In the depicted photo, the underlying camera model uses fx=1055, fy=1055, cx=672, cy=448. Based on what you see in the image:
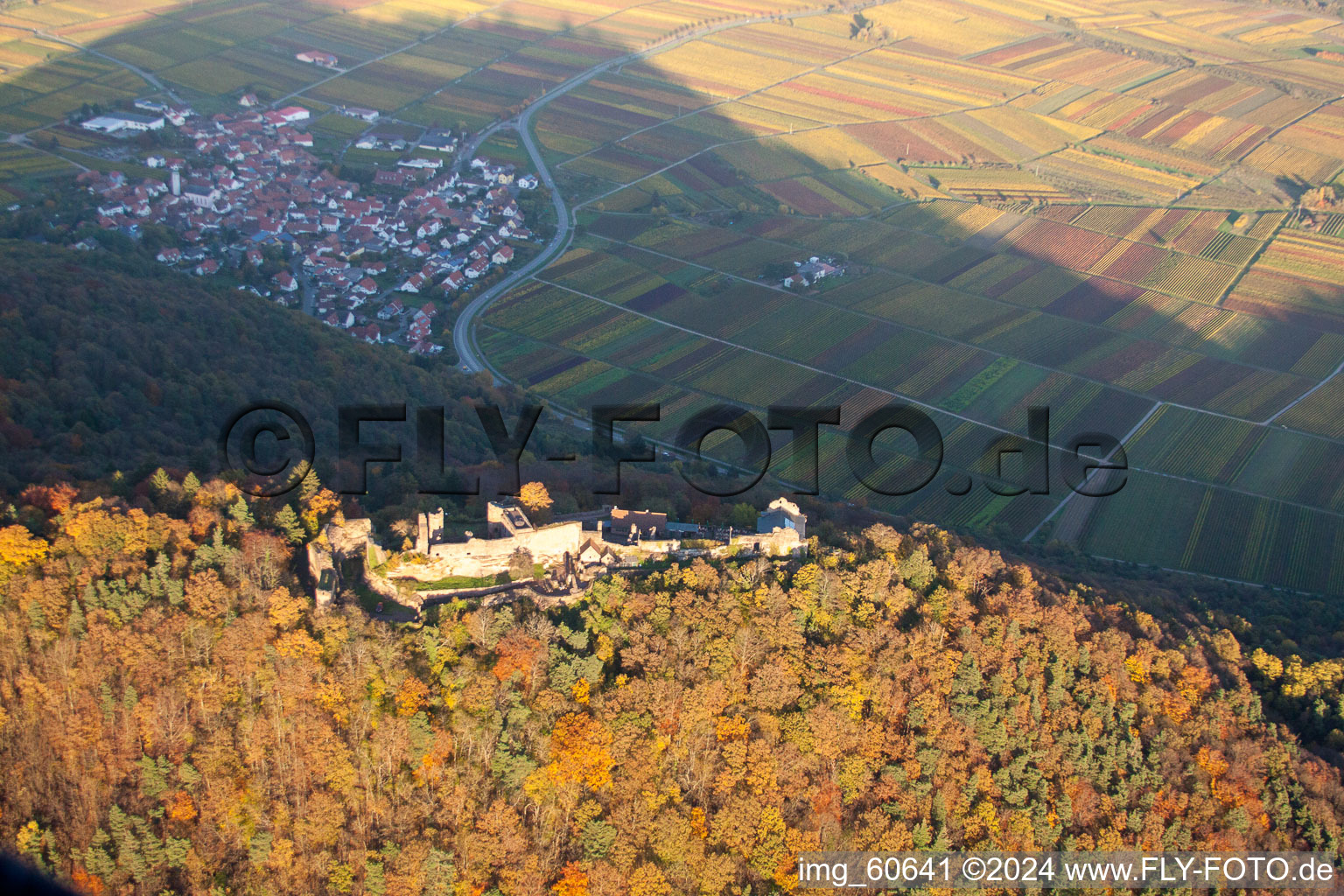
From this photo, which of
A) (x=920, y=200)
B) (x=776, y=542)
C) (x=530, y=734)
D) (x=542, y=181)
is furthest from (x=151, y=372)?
(x=920, y=200)

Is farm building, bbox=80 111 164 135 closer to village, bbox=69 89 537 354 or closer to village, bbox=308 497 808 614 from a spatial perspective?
village, bbox=69 89 537 354

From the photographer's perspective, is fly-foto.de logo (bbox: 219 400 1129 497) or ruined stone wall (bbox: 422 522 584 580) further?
fly-foto.de logo (bbox: 219 400 1129 497)

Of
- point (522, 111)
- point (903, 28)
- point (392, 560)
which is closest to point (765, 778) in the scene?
point (392, 560)

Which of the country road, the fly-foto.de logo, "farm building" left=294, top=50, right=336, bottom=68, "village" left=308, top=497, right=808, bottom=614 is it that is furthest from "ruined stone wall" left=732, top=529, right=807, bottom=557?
"farm building" left=294, top=50, right=336, bottom=68

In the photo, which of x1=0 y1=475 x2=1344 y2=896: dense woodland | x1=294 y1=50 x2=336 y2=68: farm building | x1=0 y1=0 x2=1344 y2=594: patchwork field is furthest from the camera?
x1=294 y1=50 x2=336 y2=68: farm building

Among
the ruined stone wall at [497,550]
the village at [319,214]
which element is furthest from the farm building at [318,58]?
the ruined stone wall at [497,550]

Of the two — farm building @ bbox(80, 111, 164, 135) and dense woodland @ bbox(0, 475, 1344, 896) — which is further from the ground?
farm building @ bbox(80, 111, 164, 135)

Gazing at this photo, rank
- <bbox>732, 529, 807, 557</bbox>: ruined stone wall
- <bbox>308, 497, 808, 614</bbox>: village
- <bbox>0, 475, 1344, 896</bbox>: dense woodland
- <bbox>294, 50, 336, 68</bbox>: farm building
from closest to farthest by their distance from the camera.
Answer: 1. <bbox>0, 475, 1344, 896</bbox>: dense woodland
2. <bbox>308, 497, 808, 614</bbox>: village
3. <bbox>732, 529, 807, 557</bbox>: ruined stone wall
4. <bbox>294, 50, 336, 68</bbox>: farm building
